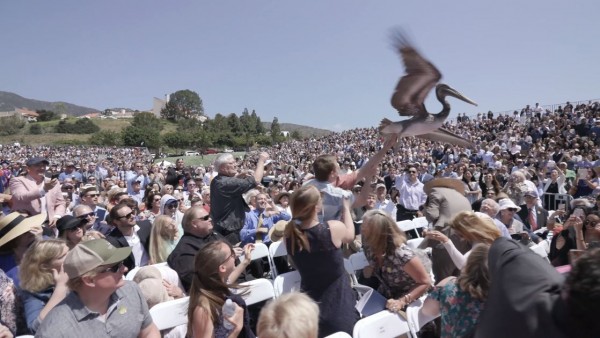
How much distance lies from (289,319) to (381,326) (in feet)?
3.20

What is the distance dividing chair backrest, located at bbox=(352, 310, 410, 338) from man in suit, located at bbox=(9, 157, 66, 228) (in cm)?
444

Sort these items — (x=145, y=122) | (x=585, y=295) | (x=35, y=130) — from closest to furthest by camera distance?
(x=585, y=295) → (x=35, y=130) → (x=145, y=122)

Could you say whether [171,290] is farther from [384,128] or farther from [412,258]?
[384,128]

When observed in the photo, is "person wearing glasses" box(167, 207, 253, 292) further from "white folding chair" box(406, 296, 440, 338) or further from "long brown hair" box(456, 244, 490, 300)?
"long brown hair" box(456, 244, 490, 300)

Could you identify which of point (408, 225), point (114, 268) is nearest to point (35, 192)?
point (114, 268)

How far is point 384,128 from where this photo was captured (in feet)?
11.6

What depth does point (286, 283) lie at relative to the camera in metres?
3.35

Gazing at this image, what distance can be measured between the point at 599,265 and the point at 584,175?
869cm

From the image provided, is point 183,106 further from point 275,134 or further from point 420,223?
point 420,223

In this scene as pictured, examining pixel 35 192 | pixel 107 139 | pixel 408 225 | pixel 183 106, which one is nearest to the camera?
pixel 35 192

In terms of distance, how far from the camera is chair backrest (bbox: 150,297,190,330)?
2615mm

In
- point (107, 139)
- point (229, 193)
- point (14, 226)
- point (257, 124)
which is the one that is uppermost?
point (257, 124)

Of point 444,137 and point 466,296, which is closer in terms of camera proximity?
point 466,296

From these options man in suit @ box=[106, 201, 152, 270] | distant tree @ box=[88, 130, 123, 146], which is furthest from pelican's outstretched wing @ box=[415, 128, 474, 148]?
distant tree @ box=[88, 130, 123, 146]
